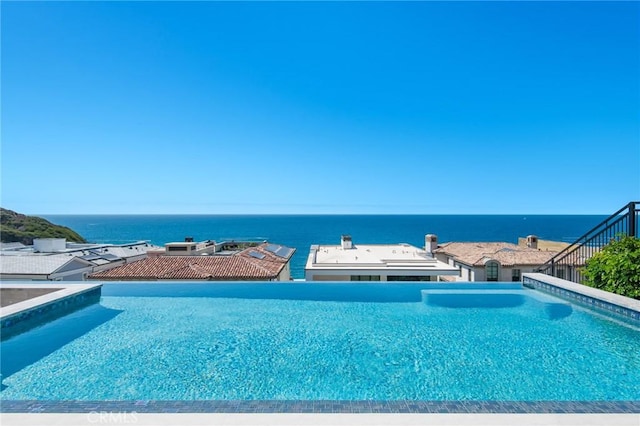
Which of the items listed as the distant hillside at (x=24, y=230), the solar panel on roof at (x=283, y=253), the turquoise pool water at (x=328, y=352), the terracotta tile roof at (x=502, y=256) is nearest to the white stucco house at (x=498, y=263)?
the terracotta tile roof at (x=502, y=256)

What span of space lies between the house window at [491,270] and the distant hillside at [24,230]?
6141 centimetres

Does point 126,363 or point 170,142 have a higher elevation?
point 170,142

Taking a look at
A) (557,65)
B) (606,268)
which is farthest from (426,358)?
(557,65)

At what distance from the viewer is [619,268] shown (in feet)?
22.5

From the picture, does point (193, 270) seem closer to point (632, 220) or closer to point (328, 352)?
point (328, 352)

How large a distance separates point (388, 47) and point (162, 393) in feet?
43.0

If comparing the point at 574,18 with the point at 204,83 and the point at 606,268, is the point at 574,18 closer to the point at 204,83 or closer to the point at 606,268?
the point at 606,268

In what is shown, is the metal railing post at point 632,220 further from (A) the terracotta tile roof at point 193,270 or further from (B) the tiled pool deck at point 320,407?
(A) the terracotta tile roof at point 193,270

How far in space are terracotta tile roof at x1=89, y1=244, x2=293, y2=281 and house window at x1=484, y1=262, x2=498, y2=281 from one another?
11.3m

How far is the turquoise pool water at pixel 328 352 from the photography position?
4141mm

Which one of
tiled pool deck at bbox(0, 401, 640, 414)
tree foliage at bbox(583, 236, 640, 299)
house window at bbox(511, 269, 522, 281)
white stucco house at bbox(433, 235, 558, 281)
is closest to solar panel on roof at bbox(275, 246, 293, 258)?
white stucco house at bbox(433, 235, 558, 281)

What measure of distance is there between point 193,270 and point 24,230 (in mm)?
59551

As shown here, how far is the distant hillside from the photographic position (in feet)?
171

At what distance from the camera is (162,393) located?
4.07 metres
